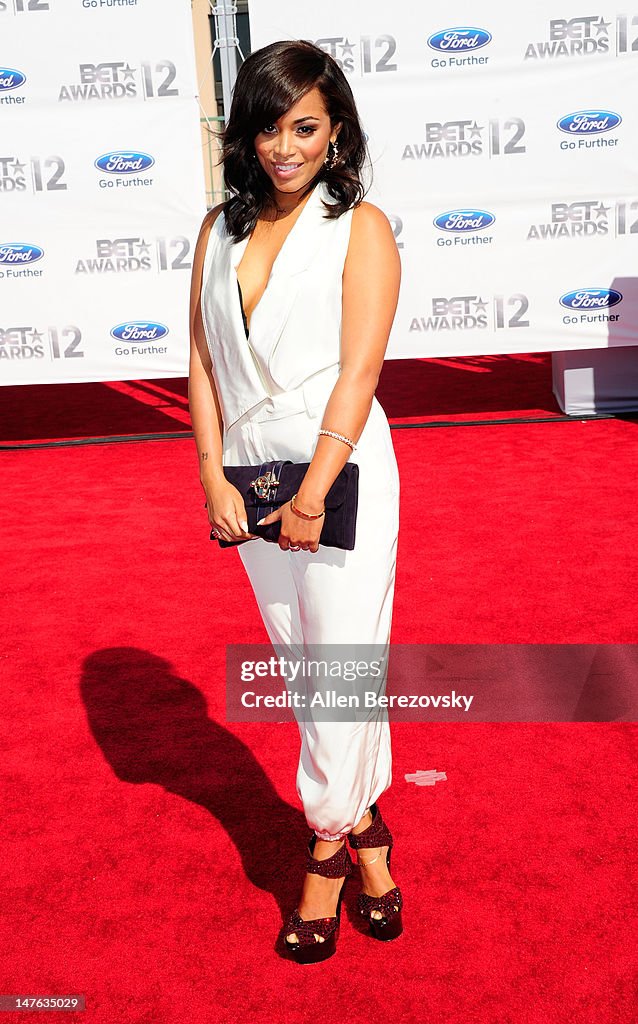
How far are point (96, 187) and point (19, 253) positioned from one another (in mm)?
659

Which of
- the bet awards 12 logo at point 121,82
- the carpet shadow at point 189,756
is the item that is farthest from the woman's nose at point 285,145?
the bet awards 12 logo at point 121,82

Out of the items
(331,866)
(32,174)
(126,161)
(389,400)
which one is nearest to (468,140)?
(126,161)

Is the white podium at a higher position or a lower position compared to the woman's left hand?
lower

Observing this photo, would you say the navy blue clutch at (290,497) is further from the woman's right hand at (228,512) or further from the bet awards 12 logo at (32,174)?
the bet awards 12 logo at (32,174)

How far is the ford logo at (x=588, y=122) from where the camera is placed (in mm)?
6309

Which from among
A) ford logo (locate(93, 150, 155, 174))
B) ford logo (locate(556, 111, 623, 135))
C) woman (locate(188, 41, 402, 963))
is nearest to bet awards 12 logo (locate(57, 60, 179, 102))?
ford logo (locate(93, 150, 155, 174))

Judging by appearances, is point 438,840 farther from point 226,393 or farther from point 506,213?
point 506,213

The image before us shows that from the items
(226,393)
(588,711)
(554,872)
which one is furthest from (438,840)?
(226,393)

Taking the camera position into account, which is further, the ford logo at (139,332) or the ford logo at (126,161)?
the ford logo at (139,332)

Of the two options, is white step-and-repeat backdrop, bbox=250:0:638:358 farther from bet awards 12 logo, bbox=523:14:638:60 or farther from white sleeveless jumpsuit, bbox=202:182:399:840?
white sleeveless jumpsuit, bbox=202:182:399:840

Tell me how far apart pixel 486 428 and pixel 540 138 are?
6.17 feet

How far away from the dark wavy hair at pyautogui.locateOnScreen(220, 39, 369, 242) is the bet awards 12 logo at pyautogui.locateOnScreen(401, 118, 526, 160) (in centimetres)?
454

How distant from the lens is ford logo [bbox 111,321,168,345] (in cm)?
664

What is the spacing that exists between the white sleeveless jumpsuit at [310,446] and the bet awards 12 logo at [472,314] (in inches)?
183
